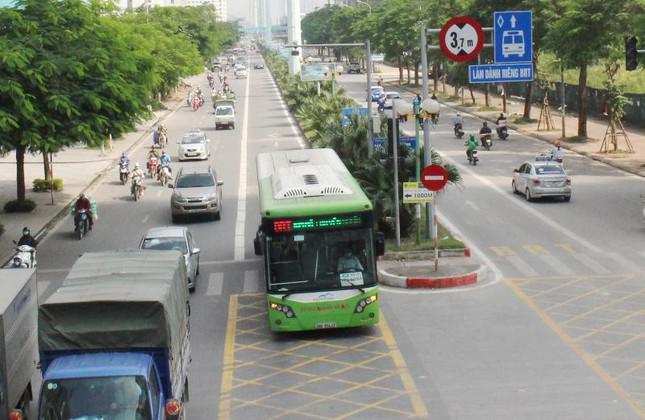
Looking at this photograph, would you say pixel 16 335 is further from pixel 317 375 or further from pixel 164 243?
pixel 164 243

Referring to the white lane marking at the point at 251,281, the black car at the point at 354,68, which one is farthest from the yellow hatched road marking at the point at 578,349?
the black car at the point at 354,68

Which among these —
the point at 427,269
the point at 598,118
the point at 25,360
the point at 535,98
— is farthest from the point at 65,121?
the point at 535,98

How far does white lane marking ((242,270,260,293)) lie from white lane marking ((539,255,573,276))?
24.5ft

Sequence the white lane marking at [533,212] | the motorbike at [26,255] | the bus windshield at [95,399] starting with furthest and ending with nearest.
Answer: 1. the white lane marking at [533,212]
2. the motorbike at [26,255]
3. the bus windshield at [95,399]

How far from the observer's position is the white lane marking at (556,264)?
2677 cm

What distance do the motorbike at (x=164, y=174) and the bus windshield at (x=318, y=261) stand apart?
28477mm

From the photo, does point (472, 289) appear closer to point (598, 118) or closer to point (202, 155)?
point (202, 155)

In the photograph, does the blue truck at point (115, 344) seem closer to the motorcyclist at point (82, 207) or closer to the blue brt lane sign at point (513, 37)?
the blue brt lane sign at point (513, 37)

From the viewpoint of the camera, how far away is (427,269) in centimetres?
2647

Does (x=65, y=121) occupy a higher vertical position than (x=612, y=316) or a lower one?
higher

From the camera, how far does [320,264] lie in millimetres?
20297

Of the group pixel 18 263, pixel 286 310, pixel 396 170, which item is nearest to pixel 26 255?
pixel 18 263

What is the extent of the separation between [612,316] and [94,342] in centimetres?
1177

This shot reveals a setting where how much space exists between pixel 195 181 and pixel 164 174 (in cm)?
1003
